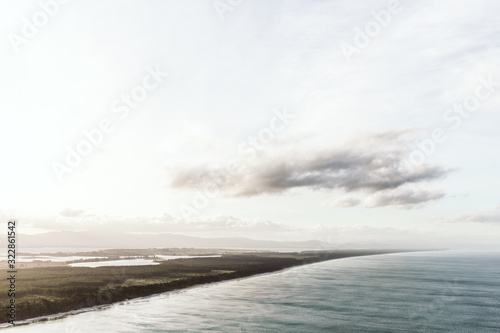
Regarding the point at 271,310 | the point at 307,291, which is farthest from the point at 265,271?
the point at 271,310

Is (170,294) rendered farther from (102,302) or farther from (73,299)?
(73,299)

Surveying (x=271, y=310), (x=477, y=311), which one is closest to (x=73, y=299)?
(x=271, y=310)

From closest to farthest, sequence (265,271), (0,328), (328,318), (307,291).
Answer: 1. (0,328)
2. (328,318)
3. (307,291)
4. (265,271)

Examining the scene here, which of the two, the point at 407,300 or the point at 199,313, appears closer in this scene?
the point at 199,313

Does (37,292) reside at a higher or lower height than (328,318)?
higher

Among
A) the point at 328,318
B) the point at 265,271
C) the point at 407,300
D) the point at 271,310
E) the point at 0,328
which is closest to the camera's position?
the point at 0,328

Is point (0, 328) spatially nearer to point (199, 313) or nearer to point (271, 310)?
point (199, 313)

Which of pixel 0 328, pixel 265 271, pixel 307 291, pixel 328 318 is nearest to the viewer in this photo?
pixel 0 328

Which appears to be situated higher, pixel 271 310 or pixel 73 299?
pixel 73 299

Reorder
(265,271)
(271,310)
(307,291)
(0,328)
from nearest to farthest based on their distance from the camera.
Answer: (0,328) < (271,310) < (307,291) < (265,271)
